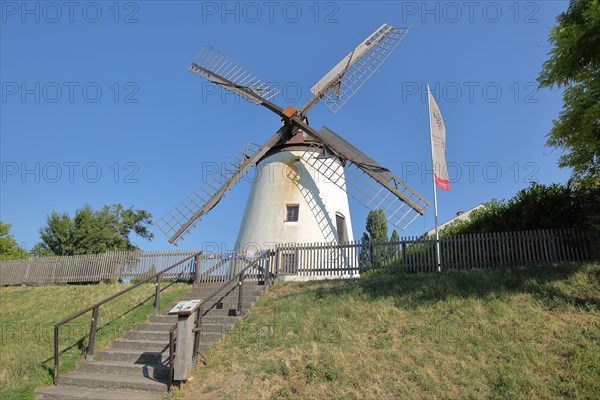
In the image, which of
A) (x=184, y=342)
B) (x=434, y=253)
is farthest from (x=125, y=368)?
(x=434, y=253)

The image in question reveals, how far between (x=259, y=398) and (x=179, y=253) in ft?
33.7

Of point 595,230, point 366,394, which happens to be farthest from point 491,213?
point 366,394

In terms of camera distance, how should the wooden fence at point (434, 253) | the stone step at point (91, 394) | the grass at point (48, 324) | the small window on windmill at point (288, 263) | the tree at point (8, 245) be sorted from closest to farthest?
the stone step at point (91, 394)
the grass at point (48, 324)
the wooden fence at point (434, 253)
the small window on windmill at point (288, 263)
the tree at point (8, 245)

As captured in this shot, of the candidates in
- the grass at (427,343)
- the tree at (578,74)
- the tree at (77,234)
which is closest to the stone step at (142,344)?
the grass at (427,343)

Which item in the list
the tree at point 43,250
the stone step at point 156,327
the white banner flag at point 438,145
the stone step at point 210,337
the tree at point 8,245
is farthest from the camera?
the tree at point 8,245

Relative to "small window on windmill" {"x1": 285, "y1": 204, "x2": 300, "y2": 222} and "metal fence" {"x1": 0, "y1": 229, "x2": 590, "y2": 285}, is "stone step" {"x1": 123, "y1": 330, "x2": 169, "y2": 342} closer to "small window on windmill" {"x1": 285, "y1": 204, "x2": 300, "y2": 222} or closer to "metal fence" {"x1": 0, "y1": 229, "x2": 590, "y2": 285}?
"metal fence" {"x1": 0, "y1": 229, "x2": 590, "y2": 285}

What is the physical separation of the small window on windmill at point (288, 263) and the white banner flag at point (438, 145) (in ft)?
20.0

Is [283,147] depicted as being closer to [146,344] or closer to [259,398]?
[146,344]

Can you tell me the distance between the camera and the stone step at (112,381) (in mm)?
7344

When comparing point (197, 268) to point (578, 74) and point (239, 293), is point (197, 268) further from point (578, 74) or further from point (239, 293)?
point (578, 74)

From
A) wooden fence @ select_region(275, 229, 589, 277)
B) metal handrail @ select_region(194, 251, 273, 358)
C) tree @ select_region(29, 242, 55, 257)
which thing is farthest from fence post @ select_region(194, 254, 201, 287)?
tree @ select_region(29, 242, 55, 257)

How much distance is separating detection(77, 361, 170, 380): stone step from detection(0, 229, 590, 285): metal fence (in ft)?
18.1

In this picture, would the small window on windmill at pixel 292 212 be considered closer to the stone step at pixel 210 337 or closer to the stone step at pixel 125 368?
the stone step at pixel 210 337

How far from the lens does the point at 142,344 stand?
9.23 metres
